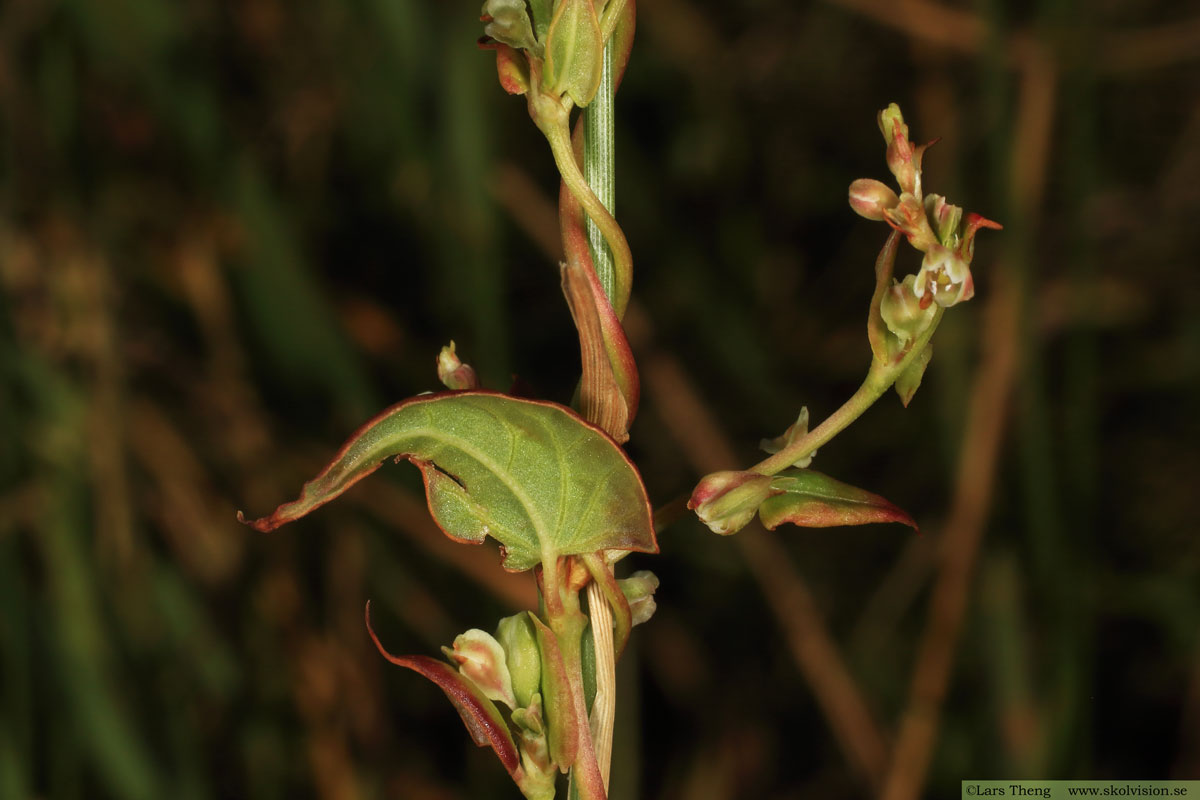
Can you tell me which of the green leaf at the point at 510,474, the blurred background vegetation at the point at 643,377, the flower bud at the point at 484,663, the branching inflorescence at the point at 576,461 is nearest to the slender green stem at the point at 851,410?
the branching inflorescence at the point at 576,461

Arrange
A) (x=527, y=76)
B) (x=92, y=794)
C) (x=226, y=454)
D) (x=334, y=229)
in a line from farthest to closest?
1. (x=334, y=229)
2. (x=226, y=454)
3. (x=92, y=794)
4. (x=527, y=76)

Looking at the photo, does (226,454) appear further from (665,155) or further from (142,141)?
(665,155)

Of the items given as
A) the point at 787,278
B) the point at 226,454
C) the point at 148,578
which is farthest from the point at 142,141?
the point at 787,278

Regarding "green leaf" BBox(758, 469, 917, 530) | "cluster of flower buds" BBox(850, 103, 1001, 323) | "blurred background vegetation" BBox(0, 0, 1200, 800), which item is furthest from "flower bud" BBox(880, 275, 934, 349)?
"blurred background vegetation" BBox(0, 0, 1200, 800)

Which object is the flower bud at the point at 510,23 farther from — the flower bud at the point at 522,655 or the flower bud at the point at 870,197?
the flower bud at the point at 522,655

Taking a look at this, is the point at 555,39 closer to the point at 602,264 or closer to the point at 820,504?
the point at 602,264

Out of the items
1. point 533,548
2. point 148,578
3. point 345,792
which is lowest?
point 345,792

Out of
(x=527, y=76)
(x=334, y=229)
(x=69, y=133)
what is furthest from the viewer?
(x=334, y=229)

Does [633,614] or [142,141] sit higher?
[142,141]
